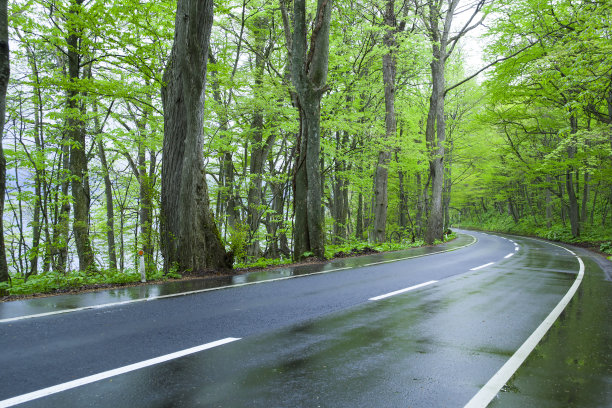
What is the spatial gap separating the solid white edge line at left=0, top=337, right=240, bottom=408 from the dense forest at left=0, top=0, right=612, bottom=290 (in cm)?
587

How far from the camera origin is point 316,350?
420 centimetres

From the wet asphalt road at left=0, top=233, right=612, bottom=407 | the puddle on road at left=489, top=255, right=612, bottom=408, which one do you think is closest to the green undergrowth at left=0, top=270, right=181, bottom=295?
the wet asphalt road at left=0, top=233, right=612, bottom=407

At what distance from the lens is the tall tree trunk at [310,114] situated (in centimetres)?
1352

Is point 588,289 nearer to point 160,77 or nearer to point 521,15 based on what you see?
point 160,77

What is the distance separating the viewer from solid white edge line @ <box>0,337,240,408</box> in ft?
9.43

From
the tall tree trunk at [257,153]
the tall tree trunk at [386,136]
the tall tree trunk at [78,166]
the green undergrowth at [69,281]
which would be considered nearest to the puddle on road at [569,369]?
the green undergrowth at [69,281]

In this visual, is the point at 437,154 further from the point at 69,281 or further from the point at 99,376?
the point at 99,376

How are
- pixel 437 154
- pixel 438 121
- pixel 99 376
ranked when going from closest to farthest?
pixel 99 376, pixel 437 154, pixel 438 121

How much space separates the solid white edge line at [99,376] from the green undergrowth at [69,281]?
534cm

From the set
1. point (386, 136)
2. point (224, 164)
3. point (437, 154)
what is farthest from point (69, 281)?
point (437, 154)

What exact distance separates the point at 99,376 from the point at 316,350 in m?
2.12

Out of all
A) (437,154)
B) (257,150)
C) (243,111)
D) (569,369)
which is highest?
(243,111)

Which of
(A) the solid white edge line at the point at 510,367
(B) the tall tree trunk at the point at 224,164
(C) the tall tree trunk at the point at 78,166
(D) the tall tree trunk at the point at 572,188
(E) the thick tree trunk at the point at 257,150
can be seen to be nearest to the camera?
(A) the solid white edge line at the point at 510,367

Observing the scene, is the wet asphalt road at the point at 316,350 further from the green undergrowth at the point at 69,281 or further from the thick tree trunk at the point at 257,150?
the thick tree trunk at the point at 257,150
